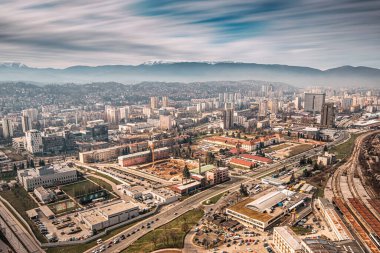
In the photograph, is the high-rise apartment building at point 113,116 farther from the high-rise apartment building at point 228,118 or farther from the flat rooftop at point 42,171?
the flat rooftop at point 42,171

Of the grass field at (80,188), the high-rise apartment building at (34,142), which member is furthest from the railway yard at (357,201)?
the high-rise apartment building at (34,142)

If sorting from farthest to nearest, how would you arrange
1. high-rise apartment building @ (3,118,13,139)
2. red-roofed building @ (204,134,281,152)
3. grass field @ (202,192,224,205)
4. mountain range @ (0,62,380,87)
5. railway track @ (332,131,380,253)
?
mountain range @ (0,62,380,87) → high-rise apartment building @ (3,118,13,139) → red-roofed building @ (204,134,281,152) → grass field @ (202,192,224,205) → railway track @ (332,131,380,253)

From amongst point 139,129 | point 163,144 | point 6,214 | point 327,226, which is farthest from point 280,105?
point 6,214

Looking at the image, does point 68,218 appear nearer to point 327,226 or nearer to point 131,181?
point 131,181

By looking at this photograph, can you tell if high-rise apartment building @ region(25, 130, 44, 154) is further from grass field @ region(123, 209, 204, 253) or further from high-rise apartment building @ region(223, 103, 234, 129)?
high-rise apartment building @ region(223, 103, 234, 129)

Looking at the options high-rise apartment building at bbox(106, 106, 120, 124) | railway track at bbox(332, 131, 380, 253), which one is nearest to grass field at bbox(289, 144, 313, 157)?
railway track at bbox(332, 131, 380, 253)
